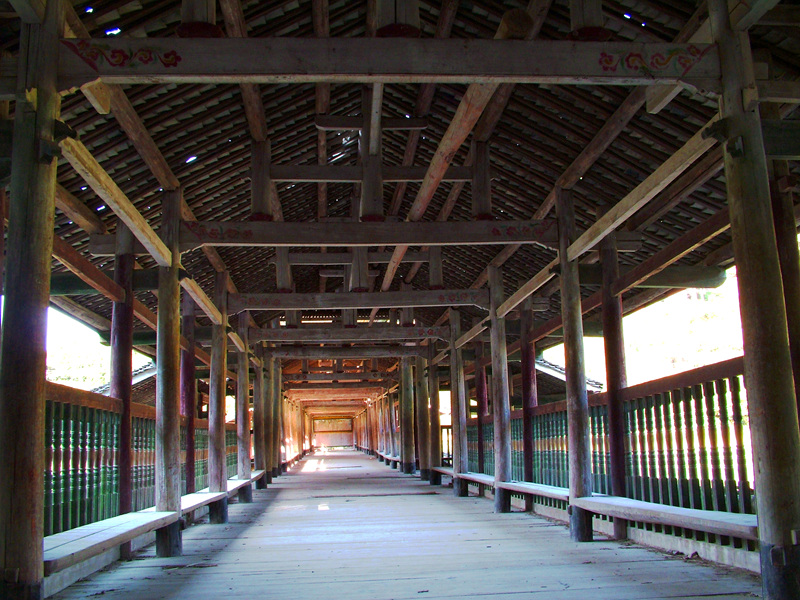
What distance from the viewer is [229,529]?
8.74m

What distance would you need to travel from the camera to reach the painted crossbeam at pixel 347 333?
43.5ft

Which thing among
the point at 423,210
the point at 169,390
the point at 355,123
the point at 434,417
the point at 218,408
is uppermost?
the point at 355,123

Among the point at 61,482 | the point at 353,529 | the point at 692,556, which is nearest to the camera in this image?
the point at 61,482

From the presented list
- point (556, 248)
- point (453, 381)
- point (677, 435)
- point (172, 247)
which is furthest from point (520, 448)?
point (172, 247)

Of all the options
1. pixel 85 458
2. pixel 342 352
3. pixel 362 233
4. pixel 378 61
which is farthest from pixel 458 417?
pixel 378 61

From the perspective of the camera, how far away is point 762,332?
13.9 feet

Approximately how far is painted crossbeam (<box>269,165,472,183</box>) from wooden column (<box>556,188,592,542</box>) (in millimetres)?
1790

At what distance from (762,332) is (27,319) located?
415cm

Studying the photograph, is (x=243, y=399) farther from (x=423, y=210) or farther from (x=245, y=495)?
(x=423, y=210)

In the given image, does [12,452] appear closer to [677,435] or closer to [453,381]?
[677,435]

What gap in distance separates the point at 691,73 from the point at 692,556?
3.60m

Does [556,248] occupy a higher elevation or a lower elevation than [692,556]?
higher

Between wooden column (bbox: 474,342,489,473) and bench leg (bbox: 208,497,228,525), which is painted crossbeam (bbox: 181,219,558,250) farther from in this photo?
wooden column (bbox: 474,342,489,473)

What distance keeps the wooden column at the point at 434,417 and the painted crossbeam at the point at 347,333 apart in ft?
9.36
